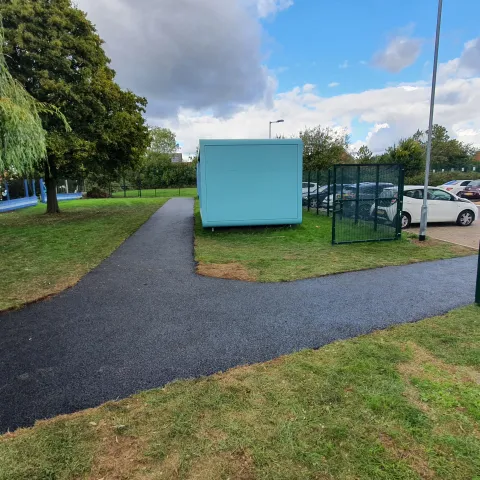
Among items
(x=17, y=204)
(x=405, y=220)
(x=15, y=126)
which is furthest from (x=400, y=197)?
(x=17, y=204)

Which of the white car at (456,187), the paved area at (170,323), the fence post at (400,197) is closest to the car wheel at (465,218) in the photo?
the fence post at (400,197)

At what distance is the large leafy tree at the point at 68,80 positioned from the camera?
1355cm

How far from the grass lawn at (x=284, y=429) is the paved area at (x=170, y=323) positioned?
0.34 meters

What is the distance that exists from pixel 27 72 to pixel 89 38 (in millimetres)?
3300

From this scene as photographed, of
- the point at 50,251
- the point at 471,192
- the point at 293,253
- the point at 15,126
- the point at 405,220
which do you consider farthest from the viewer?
the point at 471,192

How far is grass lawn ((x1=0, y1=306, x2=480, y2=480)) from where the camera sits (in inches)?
81.3

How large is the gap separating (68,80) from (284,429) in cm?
1661

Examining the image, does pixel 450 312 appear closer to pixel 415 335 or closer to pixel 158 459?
pixel 415 335

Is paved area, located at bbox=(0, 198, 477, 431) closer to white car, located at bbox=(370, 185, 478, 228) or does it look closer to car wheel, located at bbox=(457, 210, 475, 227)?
white car, located at bbox=(370, 185, 478, 228)

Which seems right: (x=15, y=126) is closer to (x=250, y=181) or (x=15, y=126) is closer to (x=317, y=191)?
(x=250, y=181)

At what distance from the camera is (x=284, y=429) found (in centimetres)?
238

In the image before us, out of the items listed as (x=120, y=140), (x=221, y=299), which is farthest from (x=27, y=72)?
(x=221, y=299)

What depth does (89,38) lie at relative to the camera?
50.3 feet

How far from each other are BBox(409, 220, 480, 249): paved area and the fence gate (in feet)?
5.68
